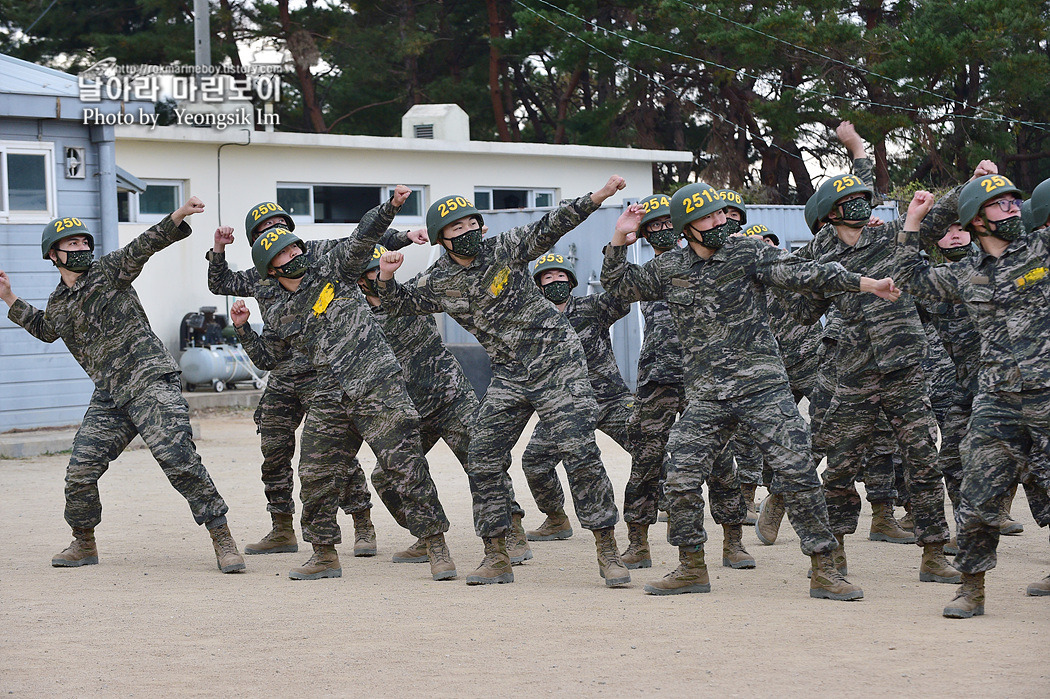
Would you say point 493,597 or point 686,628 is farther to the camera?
point 493,597

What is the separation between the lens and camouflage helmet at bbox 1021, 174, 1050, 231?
7.58 m

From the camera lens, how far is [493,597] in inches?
290

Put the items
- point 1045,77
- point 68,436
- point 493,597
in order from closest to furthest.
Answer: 1. point 493,597
2. point 68,436
3. point 1045,77

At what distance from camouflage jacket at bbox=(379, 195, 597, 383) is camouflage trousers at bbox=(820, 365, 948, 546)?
153 centimetres

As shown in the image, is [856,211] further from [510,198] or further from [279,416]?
[510,198]

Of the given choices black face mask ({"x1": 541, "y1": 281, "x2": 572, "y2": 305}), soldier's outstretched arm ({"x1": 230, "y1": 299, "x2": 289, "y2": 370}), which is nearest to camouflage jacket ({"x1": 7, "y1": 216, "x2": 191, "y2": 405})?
soldier's outstretched arm ({"x1": 230, "y1": 299, "x2": 289, "y2": 370})

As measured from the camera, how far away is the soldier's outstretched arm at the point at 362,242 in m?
7.70

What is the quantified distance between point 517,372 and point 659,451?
116 centimetres

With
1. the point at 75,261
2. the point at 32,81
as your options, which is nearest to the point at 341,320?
the point at 75,261

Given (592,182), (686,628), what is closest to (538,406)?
(686,628)

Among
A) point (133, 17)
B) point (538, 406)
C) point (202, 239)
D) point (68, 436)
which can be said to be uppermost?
point (133, 17)

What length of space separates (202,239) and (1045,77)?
1683cm

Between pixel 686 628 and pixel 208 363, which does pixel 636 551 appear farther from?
pixel 208 363

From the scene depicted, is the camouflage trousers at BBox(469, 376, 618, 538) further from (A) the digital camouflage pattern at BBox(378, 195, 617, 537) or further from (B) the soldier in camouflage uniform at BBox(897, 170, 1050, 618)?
(B) the soldier in camouflage uniform at BBox(897, 170, 1050, 618)
